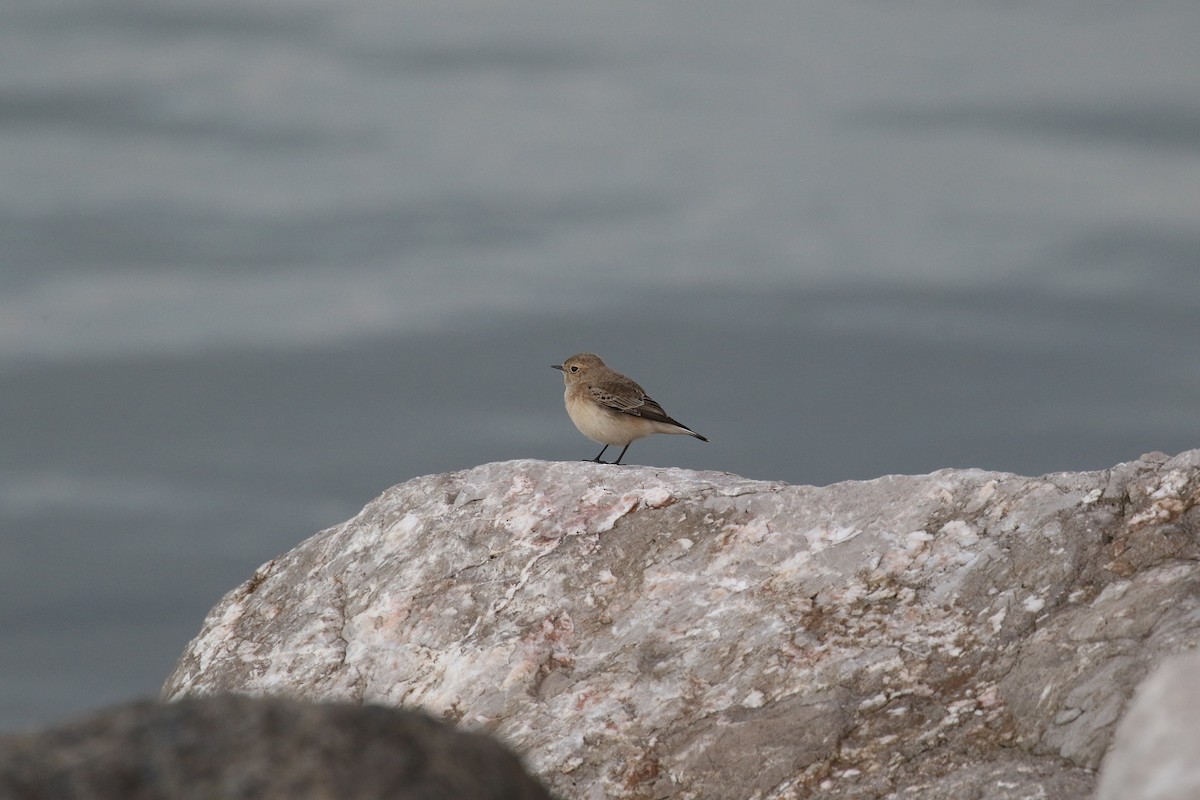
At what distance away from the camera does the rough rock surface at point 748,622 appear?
208 inches

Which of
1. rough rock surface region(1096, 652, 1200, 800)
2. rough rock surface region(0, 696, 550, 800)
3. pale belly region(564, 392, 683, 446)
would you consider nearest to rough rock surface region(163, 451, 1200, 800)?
rough rock surface region(1096, 652, 1200, 800)

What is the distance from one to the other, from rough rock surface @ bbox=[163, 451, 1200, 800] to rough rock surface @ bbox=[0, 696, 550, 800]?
256 cm

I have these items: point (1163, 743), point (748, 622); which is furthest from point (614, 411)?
point (1163, 743)

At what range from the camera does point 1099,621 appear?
5.45 metres

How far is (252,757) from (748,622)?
3.56m

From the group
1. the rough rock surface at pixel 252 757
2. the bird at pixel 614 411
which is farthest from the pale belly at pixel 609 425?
the rough rock surface at pixel 252 757

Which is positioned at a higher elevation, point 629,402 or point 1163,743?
point 1163,743

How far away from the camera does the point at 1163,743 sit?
336 centimetres

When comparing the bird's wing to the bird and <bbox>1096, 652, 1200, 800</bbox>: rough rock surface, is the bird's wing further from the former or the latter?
<bbox>1096, 652, 1200, 800</bbox>: rough rock surface

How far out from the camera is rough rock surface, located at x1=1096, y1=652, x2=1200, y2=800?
3.25 metres

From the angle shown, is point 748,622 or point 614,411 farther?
point 614,411

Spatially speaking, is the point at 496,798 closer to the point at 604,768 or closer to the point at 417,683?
the point at 604,768

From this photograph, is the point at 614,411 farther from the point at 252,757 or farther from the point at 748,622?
the point at 252,757

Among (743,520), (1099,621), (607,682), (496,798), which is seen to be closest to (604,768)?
(607,682)
